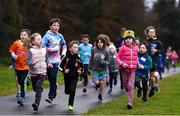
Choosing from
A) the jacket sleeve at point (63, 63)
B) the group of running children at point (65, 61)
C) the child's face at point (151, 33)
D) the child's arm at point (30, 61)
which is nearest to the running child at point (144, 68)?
the group of running children at point (65, 61)

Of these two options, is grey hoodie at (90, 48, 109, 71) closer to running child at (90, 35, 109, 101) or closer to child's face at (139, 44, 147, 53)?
running child at (90, 35, 109, 101)

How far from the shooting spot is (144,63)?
14242 mm

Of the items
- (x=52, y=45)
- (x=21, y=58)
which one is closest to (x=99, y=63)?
(x=52, y=45)

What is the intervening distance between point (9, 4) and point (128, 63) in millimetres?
11456

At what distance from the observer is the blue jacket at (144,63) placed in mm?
14202

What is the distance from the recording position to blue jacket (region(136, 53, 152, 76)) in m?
14.2

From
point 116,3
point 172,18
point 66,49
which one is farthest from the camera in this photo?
point 172,18

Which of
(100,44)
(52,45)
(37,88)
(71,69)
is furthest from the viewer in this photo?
(100,44)

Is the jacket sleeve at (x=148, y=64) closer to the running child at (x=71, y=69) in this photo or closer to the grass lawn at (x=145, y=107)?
the grass lawn at (x=145, y=107)

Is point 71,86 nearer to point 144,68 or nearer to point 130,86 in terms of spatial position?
point 130,86

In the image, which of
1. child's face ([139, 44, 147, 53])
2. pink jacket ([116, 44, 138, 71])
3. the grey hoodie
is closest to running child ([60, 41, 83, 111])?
pink jacket ([116, 44, 138, 71])

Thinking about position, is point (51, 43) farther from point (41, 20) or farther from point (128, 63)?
point (41, 20)

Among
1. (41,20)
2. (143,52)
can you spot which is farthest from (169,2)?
(143,52)

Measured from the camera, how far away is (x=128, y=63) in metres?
12.8
